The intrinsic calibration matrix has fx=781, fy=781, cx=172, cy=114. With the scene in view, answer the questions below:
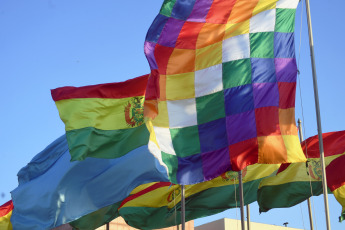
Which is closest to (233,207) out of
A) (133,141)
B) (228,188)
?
(228,188)

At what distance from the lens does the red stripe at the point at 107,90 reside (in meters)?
22.7

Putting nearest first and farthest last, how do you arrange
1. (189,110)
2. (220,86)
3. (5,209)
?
(220,86)
(189,110)
(5,209)

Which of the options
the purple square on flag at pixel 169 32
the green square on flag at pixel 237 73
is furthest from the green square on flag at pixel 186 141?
the purple square on flag at pixel 169 32

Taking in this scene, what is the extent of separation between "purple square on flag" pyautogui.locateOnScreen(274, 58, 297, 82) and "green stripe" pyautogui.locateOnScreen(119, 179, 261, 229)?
6.82 meters

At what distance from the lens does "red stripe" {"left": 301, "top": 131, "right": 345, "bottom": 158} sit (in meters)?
24.8

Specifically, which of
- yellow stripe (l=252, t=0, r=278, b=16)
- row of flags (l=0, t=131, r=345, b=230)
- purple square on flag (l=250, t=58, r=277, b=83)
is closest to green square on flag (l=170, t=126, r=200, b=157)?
purple square on flag (l=250, t=58, r=277, b=83)

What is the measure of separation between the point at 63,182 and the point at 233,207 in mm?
5777

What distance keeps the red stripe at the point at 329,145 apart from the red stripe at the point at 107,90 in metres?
5.68

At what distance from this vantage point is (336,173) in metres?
24.3

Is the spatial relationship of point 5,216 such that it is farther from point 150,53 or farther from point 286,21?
point 286,21

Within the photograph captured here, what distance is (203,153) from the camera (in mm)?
19219

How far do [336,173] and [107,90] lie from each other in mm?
7584

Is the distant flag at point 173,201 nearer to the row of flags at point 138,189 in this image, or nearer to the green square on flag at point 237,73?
the row of flags at point 138,189

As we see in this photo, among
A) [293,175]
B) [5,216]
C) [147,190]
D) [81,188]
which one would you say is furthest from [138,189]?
[5,216]
